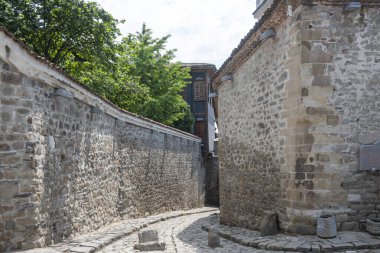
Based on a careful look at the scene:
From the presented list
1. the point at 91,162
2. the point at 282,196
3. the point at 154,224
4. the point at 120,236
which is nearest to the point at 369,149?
the point at 282,196

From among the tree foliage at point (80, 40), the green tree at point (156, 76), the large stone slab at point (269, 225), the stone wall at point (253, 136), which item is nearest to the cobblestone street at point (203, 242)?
the large stone slab at point (269, 225)

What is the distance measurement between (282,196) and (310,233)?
966 millimetres

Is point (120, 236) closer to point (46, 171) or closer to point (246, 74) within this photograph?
point (46, 171)

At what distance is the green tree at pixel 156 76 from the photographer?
22.7 m

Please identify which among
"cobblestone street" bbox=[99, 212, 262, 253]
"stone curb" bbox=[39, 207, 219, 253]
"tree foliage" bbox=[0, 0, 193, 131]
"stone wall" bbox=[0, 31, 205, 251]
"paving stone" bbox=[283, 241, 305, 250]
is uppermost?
"tree foliage" bbox=[0, 0, 193, 131]

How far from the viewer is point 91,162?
8.93m

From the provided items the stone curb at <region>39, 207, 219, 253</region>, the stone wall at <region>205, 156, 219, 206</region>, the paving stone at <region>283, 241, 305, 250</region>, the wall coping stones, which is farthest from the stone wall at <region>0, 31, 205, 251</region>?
the stone wall at <region>205, 156, 219, 206</region>

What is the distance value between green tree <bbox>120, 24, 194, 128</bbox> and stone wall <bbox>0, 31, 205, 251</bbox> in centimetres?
946

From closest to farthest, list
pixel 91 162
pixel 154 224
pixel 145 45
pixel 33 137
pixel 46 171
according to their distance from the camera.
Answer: pixel 33 137, pixel 46 171, pixel 91 162, pixel 154 224, pixel 145 45

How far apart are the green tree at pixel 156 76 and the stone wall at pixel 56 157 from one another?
9461 mm

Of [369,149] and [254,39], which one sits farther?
[254,39]

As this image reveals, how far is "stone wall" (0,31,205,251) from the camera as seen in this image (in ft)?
18.4

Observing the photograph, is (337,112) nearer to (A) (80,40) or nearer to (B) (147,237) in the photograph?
(B) (147,237)

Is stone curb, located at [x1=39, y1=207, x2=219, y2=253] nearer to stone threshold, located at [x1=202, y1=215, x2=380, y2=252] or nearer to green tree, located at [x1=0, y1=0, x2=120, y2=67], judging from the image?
stone threshold, located at [x1=202, y1=215, x2=380, y2=252]
